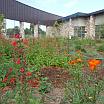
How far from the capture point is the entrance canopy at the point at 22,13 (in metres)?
32.8

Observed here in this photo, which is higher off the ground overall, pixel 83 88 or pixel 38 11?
pixel 38 11

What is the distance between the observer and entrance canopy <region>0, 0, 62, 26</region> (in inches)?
1293

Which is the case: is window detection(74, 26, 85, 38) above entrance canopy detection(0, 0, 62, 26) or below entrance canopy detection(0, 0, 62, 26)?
below

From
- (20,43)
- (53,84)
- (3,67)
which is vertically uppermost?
(20,43)

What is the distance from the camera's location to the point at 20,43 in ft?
12.9

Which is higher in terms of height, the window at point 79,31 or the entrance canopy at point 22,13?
the entrance canopy at point 22,13

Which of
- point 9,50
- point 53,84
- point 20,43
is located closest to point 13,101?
point 20,43

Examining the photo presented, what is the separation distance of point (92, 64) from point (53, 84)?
2592 mm

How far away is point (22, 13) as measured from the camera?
38281 mm

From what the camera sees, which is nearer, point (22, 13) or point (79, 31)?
point (79, 31)

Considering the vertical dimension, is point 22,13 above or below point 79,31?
above

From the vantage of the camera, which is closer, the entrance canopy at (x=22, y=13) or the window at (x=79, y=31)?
the entrance canopy at (x=22, y=13)

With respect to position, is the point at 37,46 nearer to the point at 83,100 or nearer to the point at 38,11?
the point at 83,100

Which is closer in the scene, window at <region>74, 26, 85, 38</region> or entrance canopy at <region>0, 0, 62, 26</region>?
entrance canopy at <region>0, 0, 62, 26</region>
